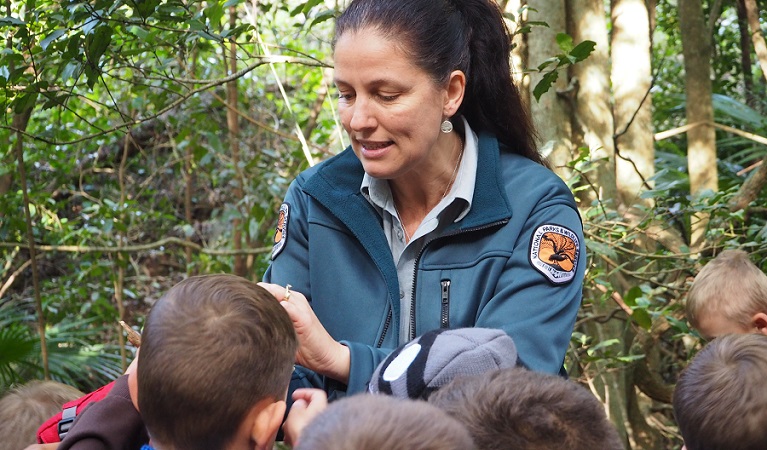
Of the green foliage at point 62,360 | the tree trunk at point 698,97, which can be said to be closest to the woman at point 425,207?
the green foliage at point 62,360

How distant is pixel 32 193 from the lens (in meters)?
5.17

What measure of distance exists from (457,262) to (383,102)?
44 centimetres

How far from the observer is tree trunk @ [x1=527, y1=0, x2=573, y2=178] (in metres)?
4.09

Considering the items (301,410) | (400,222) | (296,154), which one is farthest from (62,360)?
(301,410)

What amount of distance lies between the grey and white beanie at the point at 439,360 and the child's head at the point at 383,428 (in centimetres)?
54

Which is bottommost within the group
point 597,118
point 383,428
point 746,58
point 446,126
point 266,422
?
point 266,422

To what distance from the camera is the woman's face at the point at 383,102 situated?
91.1 inches

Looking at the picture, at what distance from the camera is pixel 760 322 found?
3.10m

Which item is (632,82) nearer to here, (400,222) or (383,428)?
(400,222)

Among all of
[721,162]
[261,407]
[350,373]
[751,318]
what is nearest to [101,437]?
[261,407]

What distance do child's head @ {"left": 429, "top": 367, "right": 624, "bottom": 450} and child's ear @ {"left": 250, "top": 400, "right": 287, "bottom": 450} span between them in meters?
0.31

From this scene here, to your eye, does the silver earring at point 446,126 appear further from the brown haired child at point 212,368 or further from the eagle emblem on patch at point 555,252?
the brown haired child at point 212,368

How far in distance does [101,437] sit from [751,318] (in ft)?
7.24

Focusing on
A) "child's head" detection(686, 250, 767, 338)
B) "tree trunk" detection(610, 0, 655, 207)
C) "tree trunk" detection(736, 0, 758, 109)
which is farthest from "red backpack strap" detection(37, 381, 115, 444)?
"tree trunk" detection(736, 0, 758, 109)
